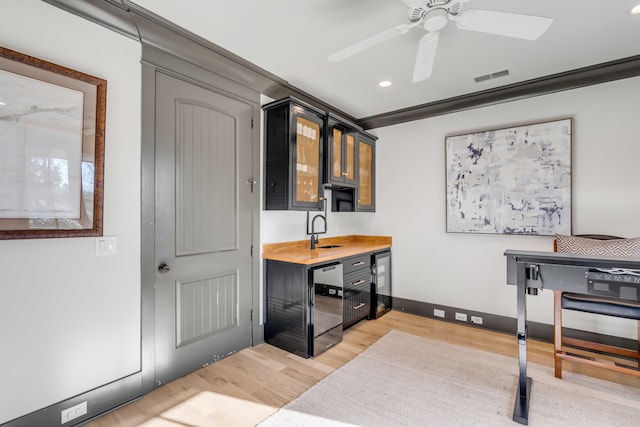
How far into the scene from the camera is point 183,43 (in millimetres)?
2227

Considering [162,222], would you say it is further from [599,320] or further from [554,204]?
[599,320]

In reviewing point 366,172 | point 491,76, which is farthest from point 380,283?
point 491,76

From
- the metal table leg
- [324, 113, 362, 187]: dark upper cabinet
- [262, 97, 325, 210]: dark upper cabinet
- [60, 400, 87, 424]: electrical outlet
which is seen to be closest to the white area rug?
the metal table leg

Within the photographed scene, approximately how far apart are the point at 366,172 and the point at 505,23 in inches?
98.7

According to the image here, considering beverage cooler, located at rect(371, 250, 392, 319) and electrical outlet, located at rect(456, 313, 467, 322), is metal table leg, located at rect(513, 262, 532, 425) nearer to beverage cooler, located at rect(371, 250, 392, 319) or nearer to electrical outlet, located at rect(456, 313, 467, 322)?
electrical outlet, located at rect(456, 313, 467, 322)

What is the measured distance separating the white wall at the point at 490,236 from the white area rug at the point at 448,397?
889 mm

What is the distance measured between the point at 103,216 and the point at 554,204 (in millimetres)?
3875

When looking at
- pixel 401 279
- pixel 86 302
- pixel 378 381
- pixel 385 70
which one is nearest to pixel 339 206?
pixel 401 279

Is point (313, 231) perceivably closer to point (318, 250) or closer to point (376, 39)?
point (318, 250)

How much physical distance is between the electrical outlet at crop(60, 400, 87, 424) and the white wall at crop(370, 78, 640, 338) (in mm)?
3345

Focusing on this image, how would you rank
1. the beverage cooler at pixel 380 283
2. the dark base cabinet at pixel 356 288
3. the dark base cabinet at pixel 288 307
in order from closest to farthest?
the dark base cabinet at pixel 288 307 < the dark base cabinet at pixel 356 288 < the beverage cooler at pixel 380 283

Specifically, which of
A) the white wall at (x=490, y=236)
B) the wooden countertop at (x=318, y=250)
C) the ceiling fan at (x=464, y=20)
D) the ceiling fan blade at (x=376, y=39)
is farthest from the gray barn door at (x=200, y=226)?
the white wall at (x=490, y=236)

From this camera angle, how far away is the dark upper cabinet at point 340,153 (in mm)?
3324

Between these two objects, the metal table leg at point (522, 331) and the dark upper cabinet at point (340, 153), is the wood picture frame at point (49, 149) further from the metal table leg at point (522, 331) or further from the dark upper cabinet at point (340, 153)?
the metal table leg at point (522, 331)
